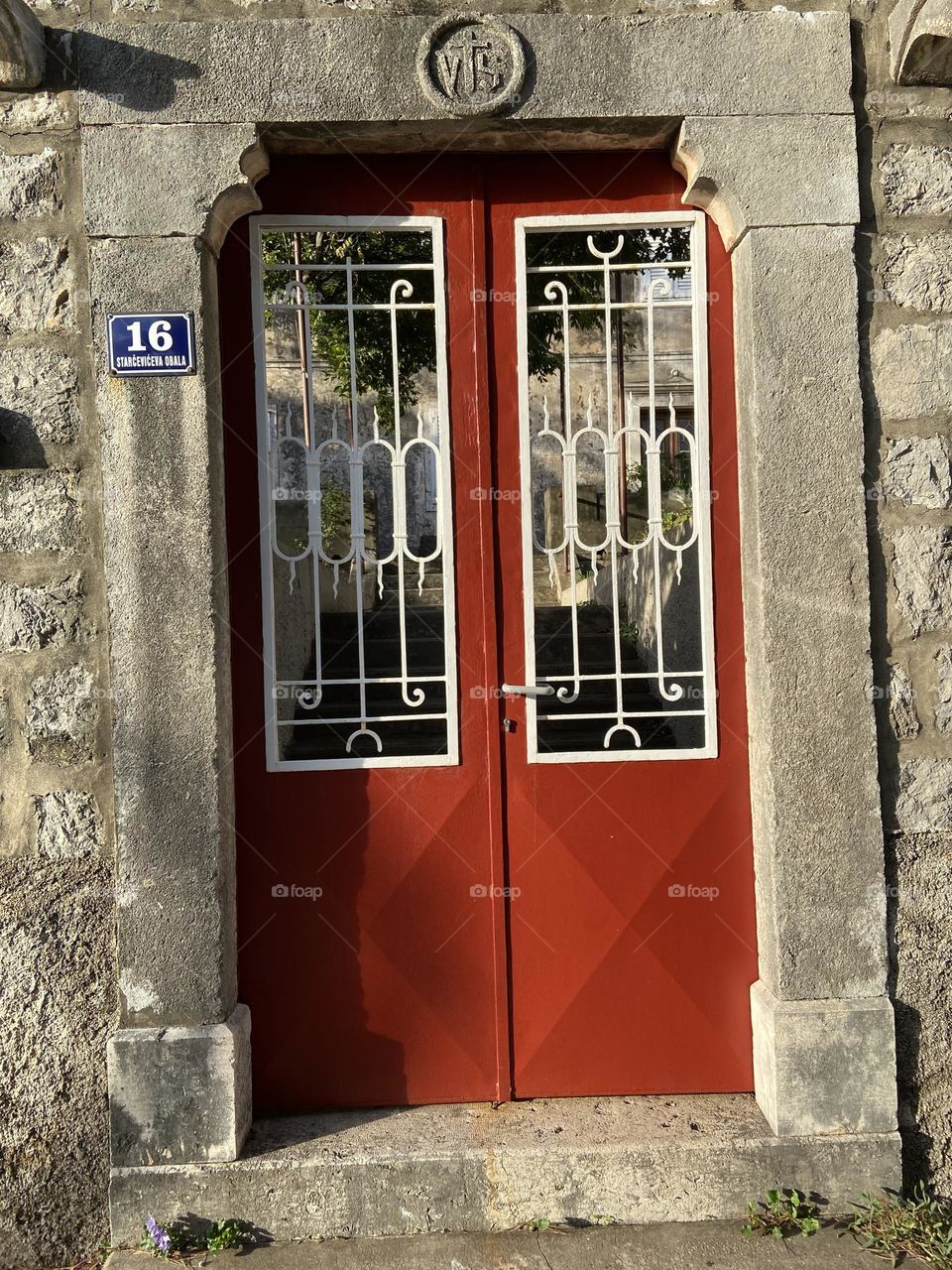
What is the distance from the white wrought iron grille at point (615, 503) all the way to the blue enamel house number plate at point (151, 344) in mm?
1000

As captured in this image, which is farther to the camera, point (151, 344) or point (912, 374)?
point (912, 374)

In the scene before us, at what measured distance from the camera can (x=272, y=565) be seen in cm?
312

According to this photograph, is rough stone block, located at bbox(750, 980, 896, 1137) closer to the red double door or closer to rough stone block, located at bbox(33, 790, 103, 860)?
the red double door

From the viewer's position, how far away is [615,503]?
3156 millimetres

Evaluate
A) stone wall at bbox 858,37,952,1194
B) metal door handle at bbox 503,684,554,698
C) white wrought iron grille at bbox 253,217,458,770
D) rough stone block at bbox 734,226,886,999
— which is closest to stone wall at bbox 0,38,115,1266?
white wrought iron grille at bbox 253,217,458,770

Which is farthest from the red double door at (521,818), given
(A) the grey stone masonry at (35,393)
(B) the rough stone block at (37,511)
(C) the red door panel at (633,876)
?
(B) the rough stone block at (37,511)

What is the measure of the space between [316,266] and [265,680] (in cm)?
126

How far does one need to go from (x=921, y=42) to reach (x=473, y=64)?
49.7 inches

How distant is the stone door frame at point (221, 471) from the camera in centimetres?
286

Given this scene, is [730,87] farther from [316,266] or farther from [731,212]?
[316,266]

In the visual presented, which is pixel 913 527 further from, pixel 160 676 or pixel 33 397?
pixel 33 397

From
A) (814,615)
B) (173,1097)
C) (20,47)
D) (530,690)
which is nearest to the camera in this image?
(20,47)

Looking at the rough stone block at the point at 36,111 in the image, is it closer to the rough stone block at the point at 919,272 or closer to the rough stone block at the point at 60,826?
the rough stone block at the point at 60,826

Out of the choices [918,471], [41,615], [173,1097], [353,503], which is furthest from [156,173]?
[173,1097]
